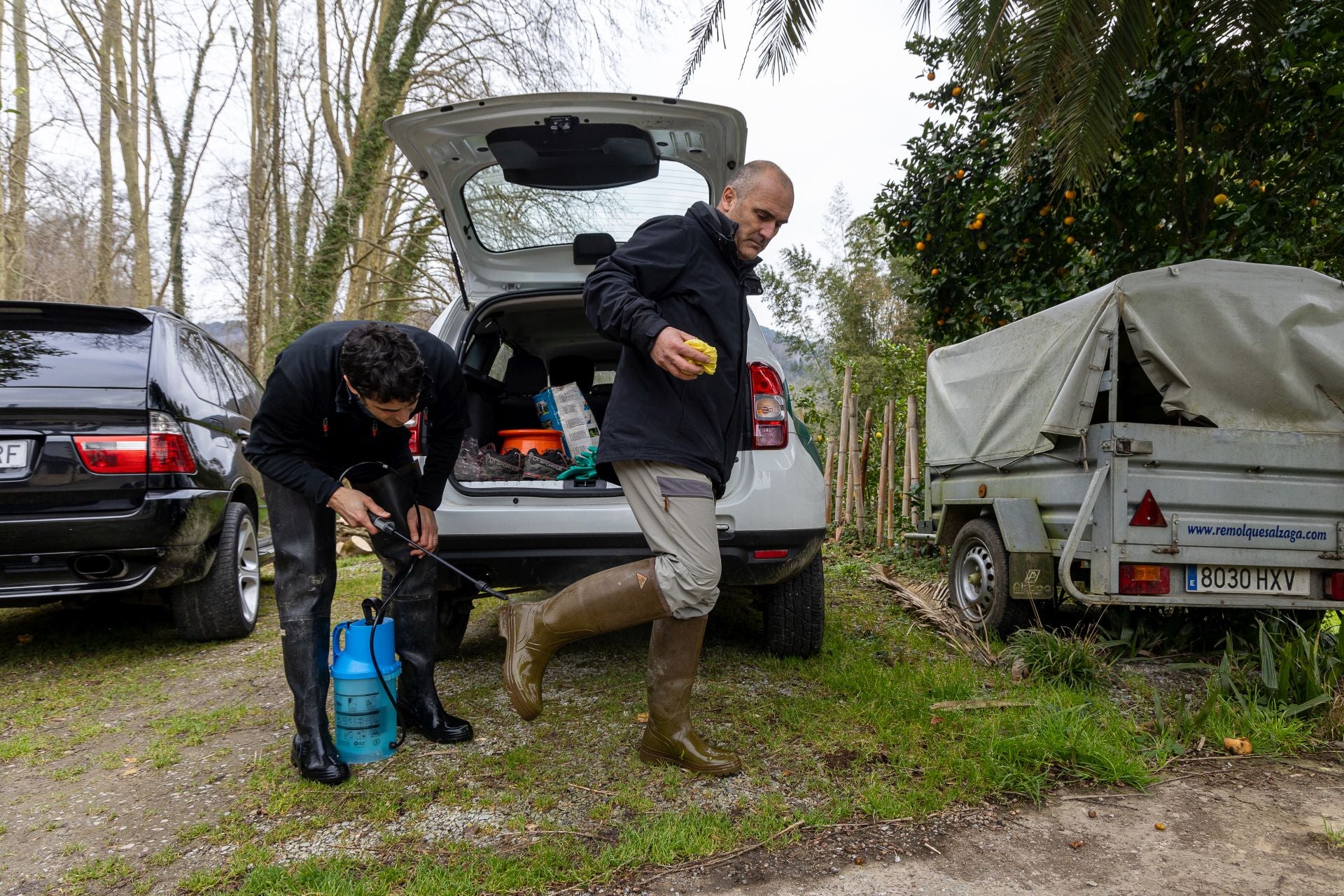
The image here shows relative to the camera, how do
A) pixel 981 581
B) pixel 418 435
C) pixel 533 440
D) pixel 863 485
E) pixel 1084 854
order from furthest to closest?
pixel 863 485, pixel 981 581, pixel 533 440, pixel 418 435, pixel 1084 854

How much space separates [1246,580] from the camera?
360cm

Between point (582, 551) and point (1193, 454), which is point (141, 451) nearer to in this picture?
point (582, 551)

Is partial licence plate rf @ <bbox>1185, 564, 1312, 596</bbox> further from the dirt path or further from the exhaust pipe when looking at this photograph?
the exhaust pipe

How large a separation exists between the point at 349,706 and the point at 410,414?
93 cm

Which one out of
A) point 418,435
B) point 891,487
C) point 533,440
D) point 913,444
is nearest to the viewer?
point 418,435

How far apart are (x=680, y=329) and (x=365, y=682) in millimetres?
1440

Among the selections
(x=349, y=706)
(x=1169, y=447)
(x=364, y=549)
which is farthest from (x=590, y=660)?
(x=364, y=549)

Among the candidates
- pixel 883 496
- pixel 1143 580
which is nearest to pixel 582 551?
pixel 1143 580

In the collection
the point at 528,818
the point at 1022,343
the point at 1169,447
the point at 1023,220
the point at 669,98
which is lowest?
the point at 528,818

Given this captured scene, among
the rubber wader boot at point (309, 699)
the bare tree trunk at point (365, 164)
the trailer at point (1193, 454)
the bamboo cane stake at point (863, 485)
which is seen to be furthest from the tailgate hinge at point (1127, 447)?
the bare tree trunk at point (365, 164)

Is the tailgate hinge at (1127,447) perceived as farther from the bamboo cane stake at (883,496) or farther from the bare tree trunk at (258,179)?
the bare tree trunk at (258,179)

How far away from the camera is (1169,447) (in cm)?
354

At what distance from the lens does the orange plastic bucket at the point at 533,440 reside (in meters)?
3.81

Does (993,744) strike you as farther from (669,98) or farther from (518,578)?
A: (669,98)
